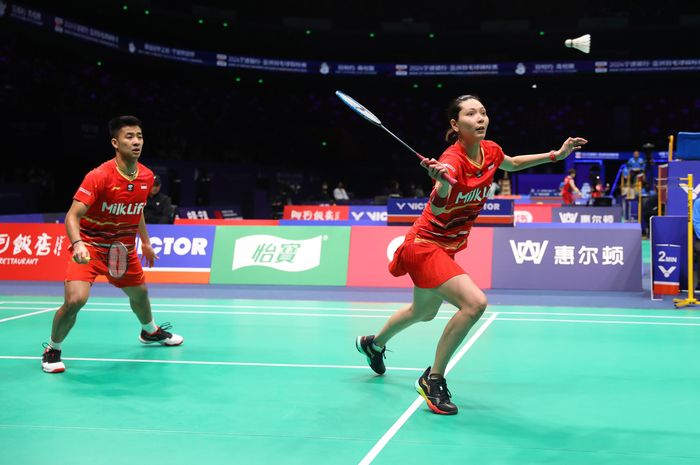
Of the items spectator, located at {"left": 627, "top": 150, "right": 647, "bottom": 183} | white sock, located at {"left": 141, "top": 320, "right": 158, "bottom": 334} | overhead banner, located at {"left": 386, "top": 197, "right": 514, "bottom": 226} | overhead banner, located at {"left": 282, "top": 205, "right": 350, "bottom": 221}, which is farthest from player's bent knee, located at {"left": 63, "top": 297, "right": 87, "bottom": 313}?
spectator, located at {"left": 627, "top": 150, "right": 647, "bottom": 183}

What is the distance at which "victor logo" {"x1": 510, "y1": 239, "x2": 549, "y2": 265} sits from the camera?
33.7ft

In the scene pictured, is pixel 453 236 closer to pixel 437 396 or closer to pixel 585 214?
pixel 437 396

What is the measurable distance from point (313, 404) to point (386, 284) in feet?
19.4

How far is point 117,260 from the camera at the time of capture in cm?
559

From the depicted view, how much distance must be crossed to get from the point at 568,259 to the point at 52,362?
6.96m

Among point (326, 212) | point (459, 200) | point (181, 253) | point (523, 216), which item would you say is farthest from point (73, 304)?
point (326, 212)

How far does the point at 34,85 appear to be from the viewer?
22469 mm

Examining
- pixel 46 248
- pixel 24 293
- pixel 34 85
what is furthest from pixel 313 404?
pixel 34 85

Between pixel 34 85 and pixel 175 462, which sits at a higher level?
pixel 34 85

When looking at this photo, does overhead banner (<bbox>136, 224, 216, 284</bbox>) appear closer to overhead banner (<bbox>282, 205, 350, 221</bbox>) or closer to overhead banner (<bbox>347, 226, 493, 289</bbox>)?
overhead banner (<bbox>347, 226, 493, 289</bbox>)

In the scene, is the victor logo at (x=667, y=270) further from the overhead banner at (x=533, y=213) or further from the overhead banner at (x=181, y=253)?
the overhead banner at (x=533, y=213)

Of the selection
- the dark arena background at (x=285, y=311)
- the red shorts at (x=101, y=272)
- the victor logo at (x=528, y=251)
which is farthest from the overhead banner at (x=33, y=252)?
the victor logo at (x=528, y=251)

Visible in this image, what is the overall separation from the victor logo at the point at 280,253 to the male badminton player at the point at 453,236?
6.04 metres

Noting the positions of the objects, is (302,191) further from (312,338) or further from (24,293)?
(312,338)
